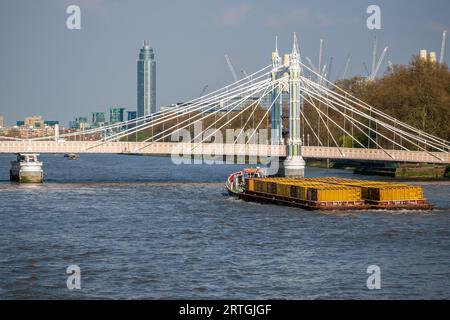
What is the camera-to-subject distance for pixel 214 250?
52.8 metres

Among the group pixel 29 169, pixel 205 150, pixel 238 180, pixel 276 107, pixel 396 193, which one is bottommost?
pixel 396 193

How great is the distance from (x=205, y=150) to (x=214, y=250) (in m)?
56.1

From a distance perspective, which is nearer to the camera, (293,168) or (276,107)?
(293,168)

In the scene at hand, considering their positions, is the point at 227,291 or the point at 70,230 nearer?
the point at 227,291

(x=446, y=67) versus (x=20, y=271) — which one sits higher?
(x=446, y=67)

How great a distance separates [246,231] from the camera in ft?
201

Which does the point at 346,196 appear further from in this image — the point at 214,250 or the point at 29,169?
the point at 29,169

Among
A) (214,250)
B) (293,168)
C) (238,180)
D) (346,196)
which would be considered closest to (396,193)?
(346,196)
